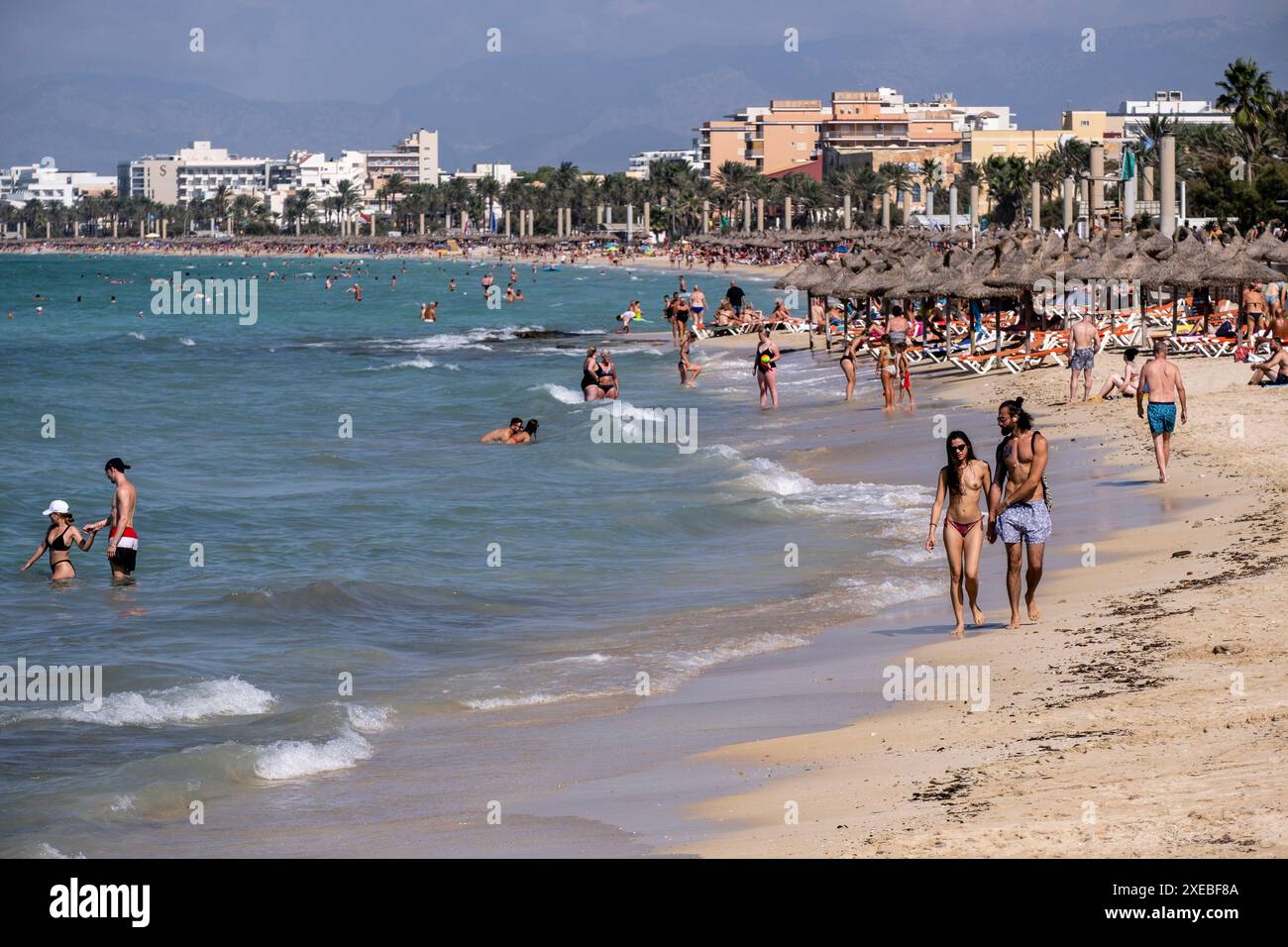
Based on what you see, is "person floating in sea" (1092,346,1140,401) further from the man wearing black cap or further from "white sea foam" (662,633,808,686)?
the man wearing black cap

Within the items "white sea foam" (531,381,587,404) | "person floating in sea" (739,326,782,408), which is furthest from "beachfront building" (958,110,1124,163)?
"person floating in sea" (739,326,782,408)

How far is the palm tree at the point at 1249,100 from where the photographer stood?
61.2 m

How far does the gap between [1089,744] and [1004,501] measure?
3.05 m

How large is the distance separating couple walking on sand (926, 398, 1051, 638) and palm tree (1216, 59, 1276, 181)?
54.6 metres

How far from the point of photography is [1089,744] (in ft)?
24.8

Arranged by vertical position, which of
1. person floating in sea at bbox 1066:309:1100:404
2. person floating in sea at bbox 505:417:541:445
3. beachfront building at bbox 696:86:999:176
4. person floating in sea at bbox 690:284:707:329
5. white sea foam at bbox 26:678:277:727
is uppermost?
beachfront building at bbox 696:86:999:176

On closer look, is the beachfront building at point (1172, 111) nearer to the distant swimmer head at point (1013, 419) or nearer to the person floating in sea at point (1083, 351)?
the person floating in sea at point (1083, 351)

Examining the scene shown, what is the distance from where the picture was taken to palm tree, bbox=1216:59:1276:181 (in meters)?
61.2

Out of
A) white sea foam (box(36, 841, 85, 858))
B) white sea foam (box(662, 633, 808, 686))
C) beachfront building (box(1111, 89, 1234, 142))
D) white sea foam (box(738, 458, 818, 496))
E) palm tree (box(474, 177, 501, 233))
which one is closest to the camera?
white sea foam (box(36, 841, 85, 858))

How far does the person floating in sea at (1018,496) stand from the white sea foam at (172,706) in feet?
15.6

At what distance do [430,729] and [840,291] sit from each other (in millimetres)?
27702

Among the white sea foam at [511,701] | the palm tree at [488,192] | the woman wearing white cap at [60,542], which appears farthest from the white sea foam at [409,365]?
the palm tree at [488,192]
